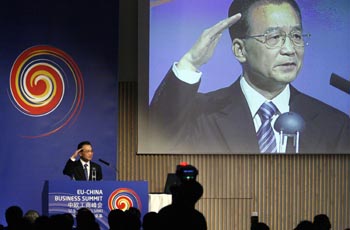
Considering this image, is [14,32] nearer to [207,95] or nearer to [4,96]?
[4,96]

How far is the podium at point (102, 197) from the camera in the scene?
23.8 ft

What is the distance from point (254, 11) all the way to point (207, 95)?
1.14 meters

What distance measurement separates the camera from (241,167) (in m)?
9.77

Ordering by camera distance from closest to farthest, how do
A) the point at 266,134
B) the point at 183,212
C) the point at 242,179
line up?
the point at 183,212 < the point at 266,134 < the point at 242,179

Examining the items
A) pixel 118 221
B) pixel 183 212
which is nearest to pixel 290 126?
pixel 118 221

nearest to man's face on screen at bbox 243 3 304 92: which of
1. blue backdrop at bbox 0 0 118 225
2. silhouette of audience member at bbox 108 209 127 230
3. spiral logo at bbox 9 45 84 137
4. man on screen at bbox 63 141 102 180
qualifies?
blue backdrop at bbox 0 0 118 225

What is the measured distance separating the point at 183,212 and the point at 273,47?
5814 millimetres

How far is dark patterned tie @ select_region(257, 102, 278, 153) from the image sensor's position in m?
9.52

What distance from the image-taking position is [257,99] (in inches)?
377

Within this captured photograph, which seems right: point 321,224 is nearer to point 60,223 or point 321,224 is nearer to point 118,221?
point 118,221

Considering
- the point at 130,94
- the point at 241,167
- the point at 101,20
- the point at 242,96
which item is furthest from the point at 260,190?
the point at 101,20

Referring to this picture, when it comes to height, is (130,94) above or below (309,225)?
above

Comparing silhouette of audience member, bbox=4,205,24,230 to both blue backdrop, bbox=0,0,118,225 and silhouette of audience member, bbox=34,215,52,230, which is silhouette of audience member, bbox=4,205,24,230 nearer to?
silhouette of audience member, bbox=34,215,52,230

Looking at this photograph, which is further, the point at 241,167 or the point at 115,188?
the point at 241,167
